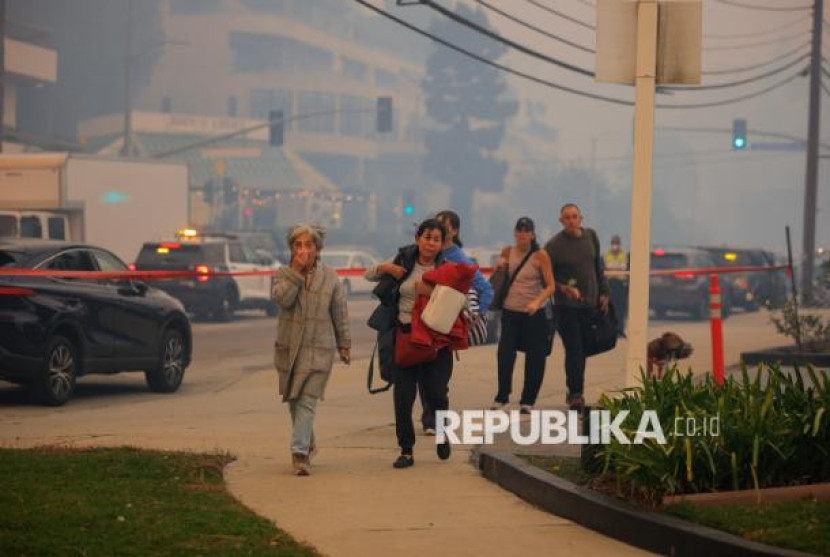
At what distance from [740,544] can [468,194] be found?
126 m

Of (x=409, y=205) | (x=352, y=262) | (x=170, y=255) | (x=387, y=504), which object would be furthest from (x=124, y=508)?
(x=409, y=205)

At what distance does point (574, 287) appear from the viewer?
1443 centimetres

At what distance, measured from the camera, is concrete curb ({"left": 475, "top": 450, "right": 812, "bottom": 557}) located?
7293mm

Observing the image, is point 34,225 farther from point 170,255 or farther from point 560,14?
point 560,14

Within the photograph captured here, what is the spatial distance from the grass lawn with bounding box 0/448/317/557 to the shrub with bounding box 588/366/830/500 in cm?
199

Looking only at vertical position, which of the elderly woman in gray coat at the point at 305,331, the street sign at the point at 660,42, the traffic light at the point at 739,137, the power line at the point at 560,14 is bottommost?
the elderly woman in gray coat at the point at 305,331

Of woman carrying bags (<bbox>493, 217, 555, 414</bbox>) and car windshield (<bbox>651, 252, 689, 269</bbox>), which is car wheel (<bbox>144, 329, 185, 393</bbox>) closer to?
woman carrying bags (<bbox>493, 217, 555, 414</bbox>)

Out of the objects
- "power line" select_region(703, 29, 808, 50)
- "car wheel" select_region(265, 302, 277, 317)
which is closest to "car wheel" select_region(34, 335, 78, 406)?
"car wheel" select_region(265, 302, 277, 317)

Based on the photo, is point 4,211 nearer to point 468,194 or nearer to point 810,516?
point 810,516

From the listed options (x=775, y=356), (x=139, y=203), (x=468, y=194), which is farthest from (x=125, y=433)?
(x=468, y=194)

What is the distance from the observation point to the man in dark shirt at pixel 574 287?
47.1 ft

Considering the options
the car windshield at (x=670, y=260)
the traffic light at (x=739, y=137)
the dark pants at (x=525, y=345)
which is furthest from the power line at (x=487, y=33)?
the traffic light at (x=739, y=137)

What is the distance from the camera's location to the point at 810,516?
7867 mm

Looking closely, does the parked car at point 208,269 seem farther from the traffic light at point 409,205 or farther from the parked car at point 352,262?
the traffic light at point 409,205
